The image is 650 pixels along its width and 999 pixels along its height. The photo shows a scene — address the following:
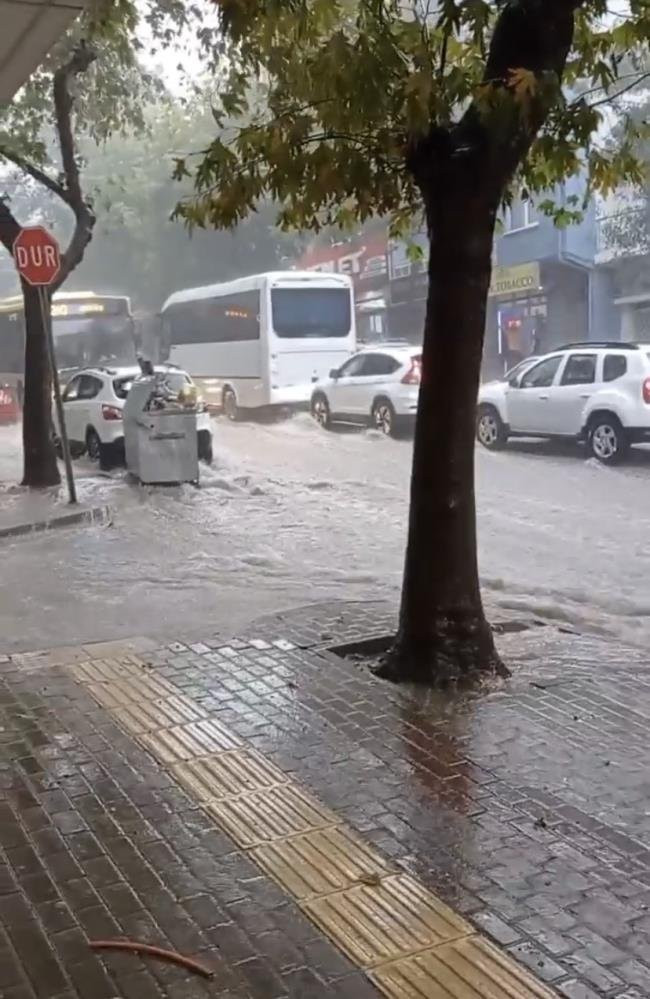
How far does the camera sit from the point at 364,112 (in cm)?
523

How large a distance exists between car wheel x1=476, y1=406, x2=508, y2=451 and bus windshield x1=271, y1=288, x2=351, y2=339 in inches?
272

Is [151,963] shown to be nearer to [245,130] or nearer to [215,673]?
[215,673]

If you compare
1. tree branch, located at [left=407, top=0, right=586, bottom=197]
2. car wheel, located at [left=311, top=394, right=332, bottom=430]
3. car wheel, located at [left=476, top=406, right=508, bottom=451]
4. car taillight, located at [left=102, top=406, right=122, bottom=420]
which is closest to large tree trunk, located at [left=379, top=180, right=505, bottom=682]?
tree branch, located at [left=407, top=0, right=586, bottom=197]

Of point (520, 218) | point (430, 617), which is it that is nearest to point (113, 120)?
point (430, 617)

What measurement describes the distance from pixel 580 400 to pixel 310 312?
9333mm

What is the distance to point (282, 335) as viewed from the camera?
2364 centimetres

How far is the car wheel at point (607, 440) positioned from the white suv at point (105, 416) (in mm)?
5626

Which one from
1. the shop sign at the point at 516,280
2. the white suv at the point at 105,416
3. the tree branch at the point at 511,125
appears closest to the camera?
the tree branch at the point at 511,125

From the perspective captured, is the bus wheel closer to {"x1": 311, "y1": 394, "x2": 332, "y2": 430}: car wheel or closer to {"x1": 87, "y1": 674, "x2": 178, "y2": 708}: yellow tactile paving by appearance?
{"x1": 311, "y1": 394, "x2": 332, "y2": 430}: car wheel

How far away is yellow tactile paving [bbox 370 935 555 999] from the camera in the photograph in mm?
3143

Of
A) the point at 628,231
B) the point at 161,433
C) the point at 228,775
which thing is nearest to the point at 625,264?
the point at 628,231

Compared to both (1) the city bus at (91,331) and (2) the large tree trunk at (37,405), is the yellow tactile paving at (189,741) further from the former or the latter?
(1) the city bus at (91,331)

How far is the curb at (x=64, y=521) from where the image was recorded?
1142 cm

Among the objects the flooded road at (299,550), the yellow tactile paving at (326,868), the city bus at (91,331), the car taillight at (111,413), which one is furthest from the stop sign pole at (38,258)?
the city bus at (91,331)
